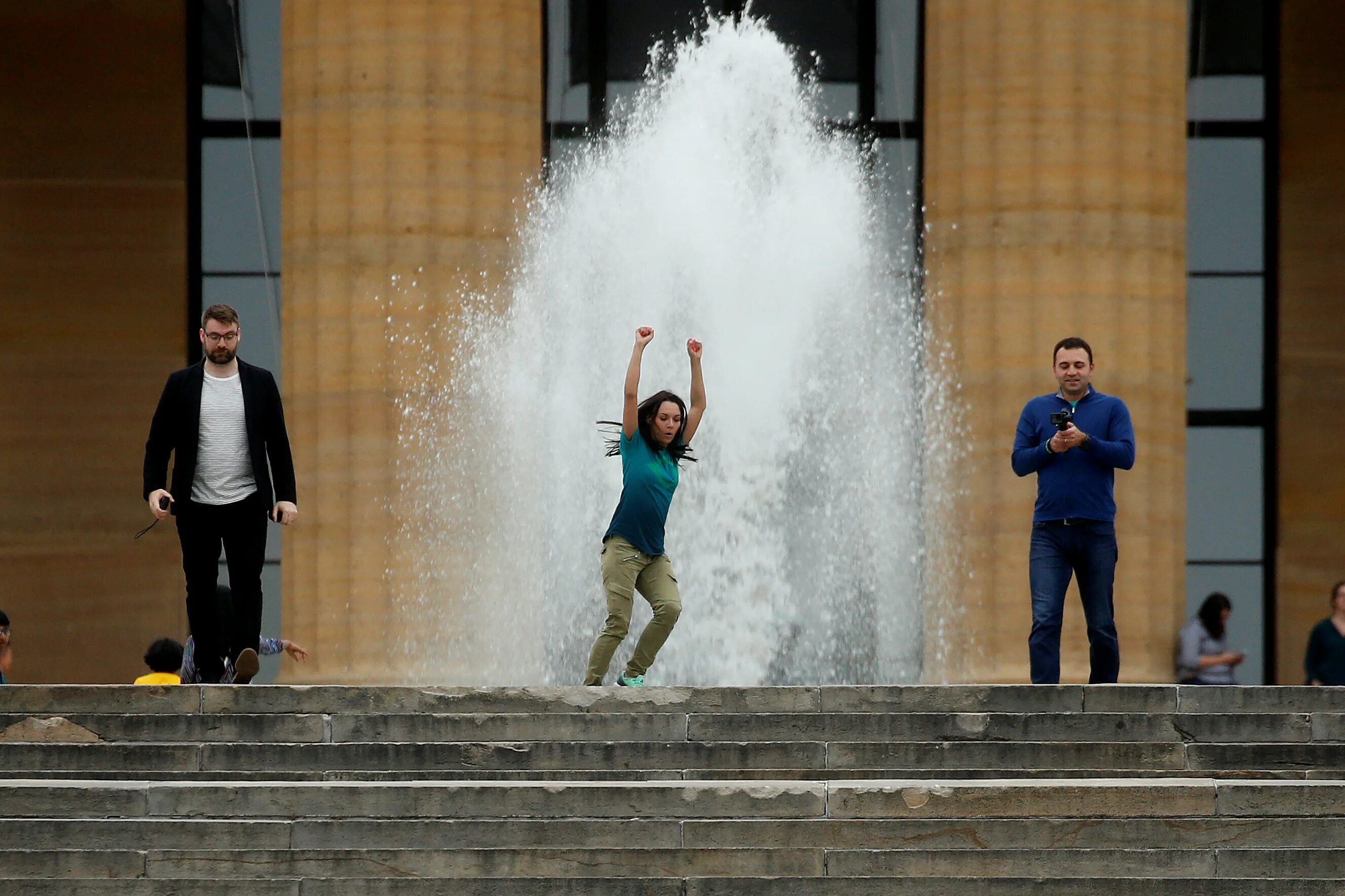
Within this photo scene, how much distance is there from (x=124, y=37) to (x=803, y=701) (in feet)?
43.5

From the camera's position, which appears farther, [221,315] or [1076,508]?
[1076,508]

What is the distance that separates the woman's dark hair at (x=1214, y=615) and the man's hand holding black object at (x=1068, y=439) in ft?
18.5

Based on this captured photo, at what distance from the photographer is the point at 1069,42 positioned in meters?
14.4

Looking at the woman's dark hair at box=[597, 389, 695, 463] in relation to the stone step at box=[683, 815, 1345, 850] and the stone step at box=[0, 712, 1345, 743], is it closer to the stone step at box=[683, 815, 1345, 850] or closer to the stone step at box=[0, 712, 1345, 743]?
the stone step at box=[0, 712, 1345, 743]

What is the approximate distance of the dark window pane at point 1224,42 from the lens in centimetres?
1880

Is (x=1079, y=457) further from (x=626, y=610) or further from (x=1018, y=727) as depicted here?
(x=626, y=610)

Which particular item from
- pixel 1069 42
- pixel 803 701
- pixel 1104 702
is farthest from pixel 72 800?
pixel 1069 42

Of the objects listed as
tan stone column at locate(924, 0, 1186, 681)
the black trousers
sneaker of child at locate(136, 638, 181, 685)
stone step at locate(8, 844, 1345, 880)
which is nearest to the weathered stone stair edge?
stone step at locate(8, 844, 1345, 880)

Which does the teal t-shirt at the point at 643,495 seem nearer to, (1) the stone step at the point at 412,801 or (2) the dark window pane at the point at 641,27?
(1) the stone step at the point at 412,801

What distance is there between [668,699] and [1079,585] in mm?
2286

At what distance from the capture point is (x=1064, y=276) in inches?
562

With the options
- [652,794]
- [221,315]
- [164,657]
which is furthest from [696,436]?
[652,794]

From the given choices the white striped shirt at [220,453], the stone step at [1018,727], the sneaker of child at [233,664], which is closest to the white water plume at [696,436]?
the sneaker of child at [233,664]

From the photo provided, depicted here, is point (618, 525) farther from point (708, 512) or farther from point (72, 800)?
point (708, 512)
